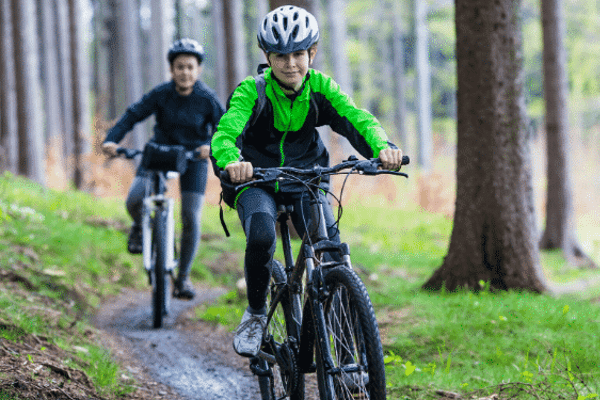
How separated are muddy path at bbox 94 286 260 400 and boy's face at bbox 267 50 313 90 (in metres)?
2.03

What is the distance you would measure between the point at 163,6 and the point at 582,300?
16.2 meters

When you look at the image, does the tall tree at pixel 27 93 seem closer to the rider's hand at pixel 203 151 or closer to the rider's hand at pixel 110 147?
the rider's hand at pixel 110 147

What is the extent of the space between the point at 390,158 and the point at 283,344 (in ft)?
3.78

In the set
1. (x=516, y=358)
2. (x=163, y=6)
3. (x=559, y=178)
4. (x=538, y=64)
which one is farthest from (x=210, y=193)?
(x=538, y=64)

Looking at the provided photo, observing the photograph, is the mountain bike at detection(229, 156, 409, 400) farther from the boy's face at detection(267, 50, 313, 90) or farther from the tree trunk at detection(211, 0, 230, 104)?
the tree trunk at detection(211, 0, 230, 104)

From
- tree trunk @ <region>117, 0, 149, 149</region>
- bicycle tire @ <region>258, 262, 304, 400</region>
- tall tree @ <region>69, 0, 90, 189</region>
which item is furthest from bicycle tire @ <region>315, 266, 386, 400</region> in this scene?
tree trunk @ <region>117, 0, 149, 149</region>

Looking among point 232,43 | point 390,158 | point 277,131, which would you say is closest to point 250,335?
point 277,131

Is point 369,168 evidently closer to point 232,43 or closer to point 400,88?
point 232,43

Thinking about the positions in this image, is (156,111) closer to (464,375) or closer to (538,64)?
(464,375)

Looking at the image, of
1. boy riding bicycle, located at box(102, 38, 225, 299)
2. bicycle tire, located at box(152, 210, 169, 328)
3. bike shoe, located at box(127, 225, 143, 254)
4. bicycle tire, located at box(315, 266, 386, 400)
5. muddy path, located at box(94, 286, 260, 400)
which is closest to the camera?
bicycle tire, located at box(315, 266, 386, 400)

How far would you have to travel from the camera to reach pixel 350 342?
100 inches

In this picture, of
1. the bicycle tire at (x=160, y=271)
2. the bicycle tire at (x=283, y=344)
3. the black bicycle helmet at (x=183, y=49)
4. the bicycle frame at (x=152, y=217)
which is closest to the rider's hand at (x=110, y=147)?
the bicycle frame at (x=152, y=217)

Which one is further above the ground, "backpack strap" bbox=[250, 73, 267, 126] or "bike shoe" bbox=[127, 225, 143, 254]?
"backpack strap" bbox=[250, 73, 267, 126]

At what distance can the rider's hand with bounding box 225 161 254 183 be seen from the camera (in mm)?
2660
